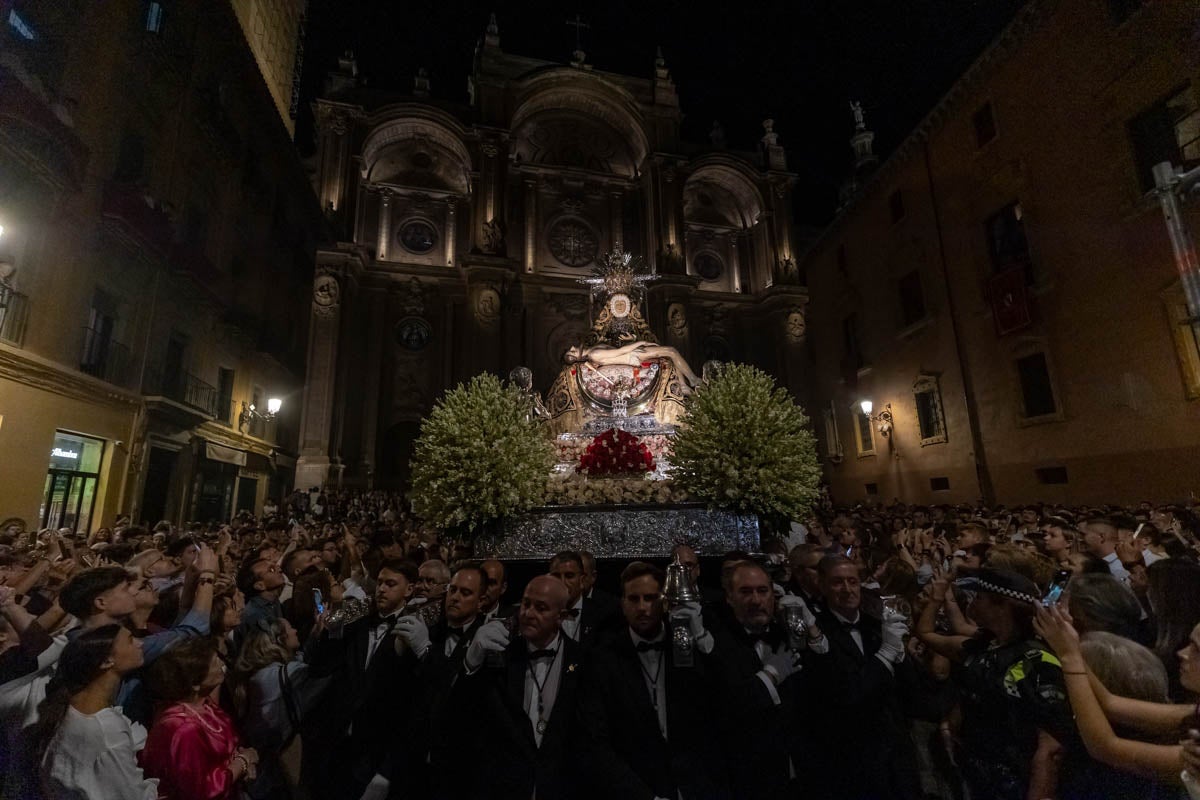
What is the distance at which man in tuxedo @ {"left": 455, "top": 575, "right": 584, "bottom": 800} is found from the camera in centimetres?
279

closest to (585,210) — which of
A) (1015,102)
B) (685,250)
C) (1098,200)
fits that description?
(685,250)

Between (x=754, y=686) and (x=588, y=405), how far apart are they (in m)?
6.46

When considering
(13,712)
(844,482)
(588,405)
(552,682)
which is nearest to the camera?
(13,712)

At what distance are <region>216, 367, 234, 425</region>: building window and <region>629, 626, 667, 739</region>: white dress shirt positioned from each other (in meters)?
17.9

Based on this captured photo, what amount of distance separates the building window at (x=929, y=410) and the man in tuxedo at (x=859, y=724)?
16470mm

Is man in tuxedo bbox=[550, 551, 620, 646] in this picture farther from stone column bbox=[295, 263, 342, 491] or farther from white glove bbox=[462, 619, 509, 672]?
stone column bbox=[295, 263, 342, 491]

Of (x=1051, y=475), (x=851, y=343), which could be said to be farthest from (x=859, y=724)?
(x=851, y=343)

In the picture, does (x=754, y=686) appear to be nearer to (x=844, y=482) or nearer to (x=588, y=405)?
(x=588, y=405)

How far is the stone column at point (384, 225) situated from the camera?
2234 centimetres

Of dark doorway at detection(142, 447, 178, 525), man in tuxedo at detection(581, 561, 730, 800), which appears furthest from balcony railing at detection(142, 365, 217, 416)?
man in tuxedo at detection(581, 561, 730, 800)

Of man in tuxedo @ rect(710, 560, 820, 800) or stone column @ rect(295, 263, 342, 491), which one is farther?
stone column @ rect(295, 263, 342, 491)

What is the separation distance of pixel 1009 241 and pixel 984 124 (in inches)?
144

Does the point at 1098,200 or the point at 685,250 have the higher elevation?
the point at 685,250

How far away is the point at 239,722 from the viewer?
2.88 m
